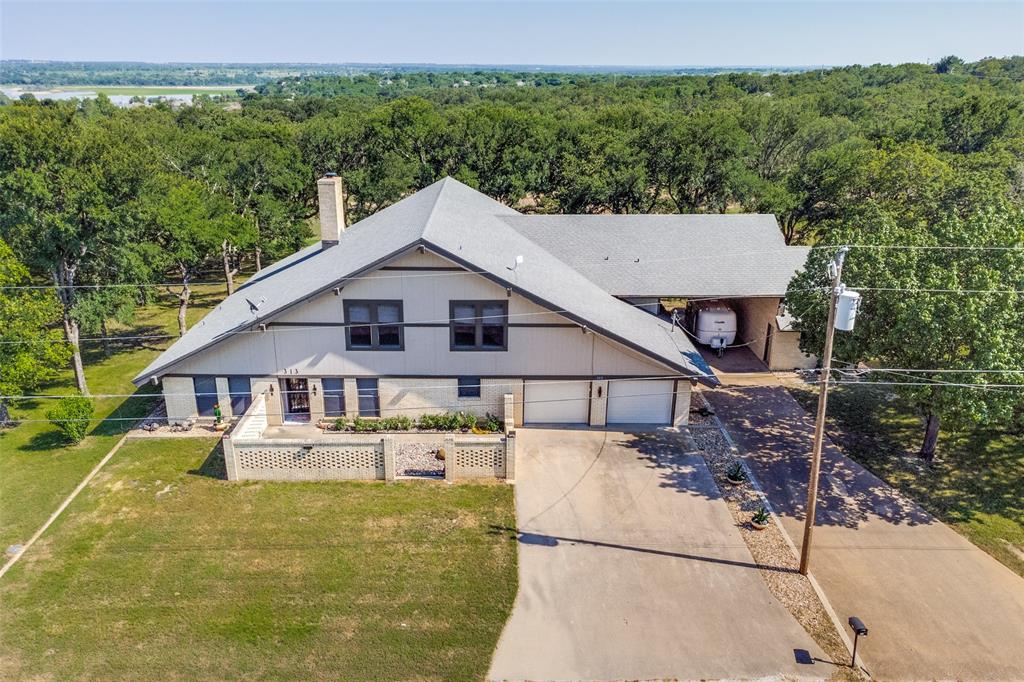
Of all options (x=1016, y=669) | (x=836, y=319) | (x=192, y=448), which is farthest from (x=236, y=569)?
(x=1016, y=669)

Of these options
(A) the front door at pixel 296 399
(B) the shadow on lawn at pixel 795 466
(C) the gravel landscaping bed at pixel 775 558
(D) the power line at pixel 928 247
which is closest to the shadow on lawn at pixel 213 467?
(A) the front door at pixel 296 399

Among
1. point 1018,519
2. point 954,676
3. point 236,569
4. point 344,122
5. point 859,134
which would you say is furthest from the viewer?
point 859,134

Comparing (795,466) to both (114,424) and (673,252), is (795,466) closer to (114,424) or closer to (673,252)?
(673,252)

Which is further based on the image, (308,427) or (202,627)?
(308,427)

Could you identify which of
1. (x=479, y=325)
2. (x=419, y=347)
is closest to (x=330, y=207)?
(x=419, y=347)

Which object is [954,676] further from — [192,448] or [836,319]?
[192,448]

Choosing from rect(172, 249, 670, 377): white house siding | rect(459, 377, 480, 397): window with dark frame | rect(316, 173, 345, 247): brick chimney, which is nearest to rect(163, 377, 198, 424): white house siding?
rect(172, 249, 670, 377): white house siding

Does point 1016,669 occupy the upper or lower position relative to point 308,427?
lower
